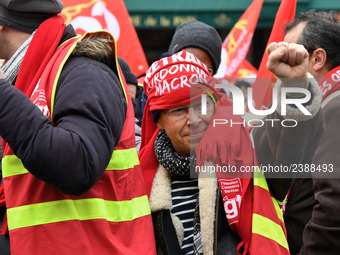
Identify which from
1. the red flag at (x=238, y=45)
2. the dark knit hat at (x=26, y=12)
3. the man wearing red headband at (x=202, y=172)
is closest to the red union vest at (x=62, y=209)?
the dark knit hat at (x=26, y=12)

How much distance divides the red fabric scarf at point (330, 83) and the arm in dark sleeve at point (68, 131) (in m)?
1.11

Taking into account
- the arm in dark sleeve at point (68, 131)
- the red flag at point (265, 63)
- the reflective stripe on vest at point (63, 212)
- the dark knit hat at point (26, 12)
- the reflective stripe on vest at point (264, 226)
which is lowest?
the red flag at point (265, 63)

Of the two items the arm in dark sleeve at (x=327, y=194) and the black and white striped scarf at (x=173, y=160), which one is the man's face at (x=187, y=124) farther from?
the arm in dark sleeve at (x=327, y=194)

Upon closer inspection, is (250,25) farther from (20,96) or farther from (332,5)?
(20,96)

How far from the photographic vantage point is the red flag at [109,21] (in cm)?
407

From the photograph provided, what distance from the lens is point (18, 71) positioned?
1991mm

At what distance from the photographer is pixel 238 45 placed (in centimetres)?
469

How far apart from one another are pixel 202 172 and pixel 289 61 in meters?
0.70

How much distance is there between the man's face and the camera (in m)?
2.36

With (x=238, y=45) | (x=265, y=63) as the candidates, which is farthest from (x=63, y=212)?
(x=238, y=45)

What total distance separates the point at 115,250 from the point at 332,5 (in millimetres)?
5963

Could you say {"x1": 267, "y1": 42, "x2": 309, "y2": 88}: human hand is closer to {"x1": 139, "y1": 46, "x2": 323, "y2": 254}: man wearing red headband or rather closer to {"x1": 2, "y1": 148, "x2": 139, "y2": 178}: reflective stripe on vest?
{"x1": 139, "y1": 46, "x2": 323, "y2": 254}: man wearing red headband

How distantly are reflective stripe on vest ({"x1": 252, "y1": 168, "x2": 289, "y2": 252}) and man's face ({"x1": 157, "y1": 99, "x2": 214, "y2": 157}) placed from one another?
317mm

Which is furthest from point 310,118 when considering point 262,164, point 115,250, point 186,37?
point 186,37
